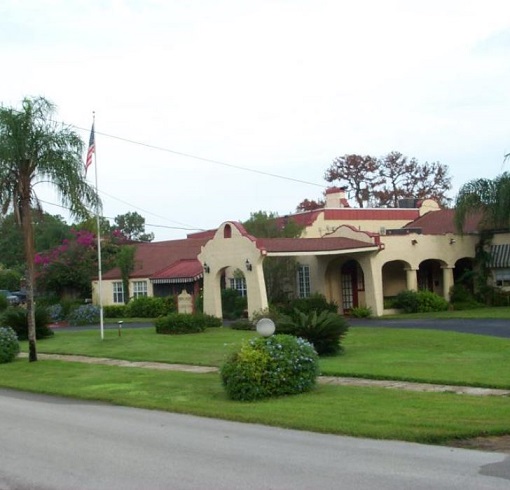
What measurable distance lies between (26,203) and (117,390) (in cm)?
860

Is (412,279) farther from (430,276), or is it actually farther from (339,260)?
(339,260)

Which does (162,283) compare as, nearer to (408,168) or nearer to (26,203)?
(26,203)

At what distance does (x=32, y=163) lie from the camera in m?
23.2

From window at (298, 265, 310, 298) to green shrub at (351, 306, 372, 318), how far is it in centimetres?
438

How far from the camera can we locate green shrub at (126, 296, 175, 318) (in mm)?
46219

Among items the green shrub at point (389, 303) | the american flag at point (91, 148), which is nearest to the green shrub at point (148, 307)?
the green shrub at point (389, 303)

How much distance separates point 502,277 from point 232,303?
13526 millimetres

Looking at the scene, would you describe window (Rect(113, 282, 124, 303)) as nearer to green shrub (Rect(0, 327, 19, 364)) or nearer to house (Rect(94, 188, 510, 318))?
house (Rect(94, 188, 510, 318))

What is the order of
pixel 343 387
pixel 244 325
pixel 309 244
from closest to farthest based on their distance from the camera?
pixel 343 387
pixel 244 325
pixel 309 244

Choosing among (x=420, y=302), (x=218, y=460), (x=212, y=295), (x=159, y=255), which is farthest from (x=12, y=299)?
(x=218, y=460)

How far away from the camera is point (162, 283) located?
1896 inches

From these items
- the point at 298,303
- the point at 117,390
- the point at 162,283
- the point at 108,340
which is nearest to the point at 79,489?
the point at 117,390

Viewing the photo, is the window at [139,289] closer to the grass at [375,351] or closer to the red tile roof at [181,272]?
the red tile roof at [181,272]

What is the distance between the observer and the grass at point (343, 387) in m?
11.5
